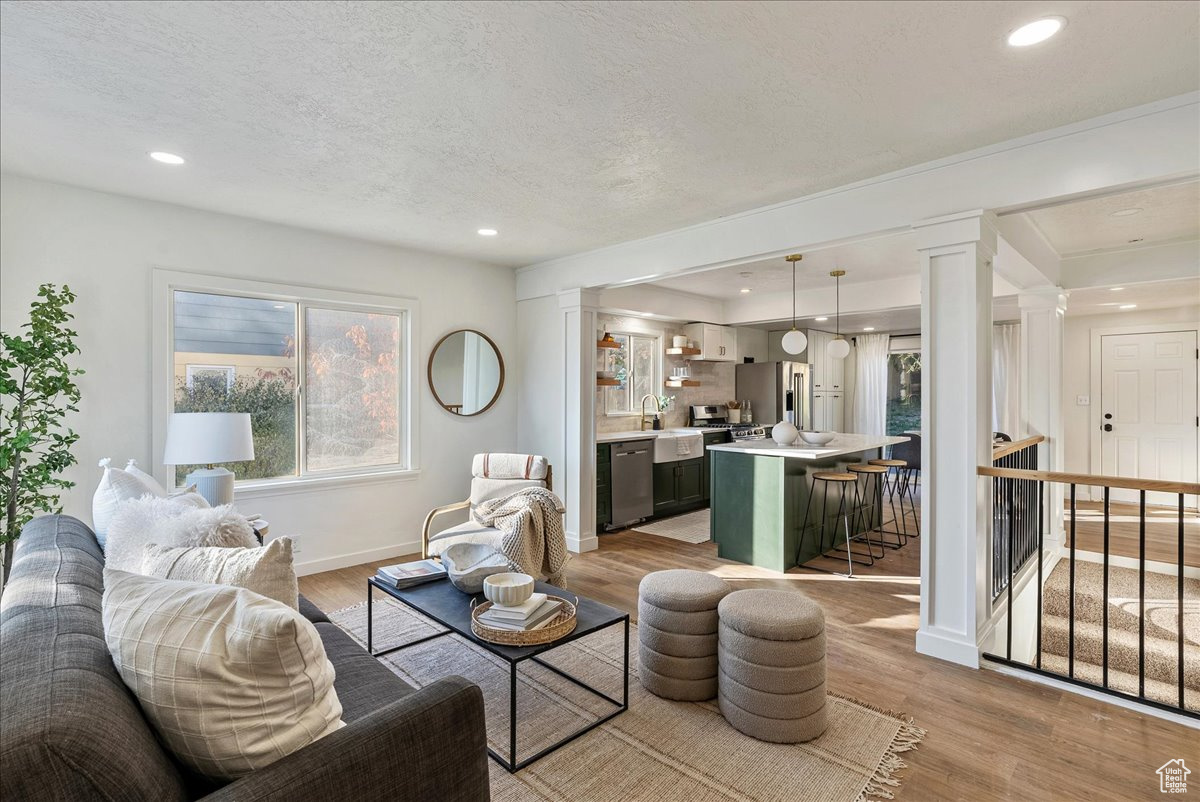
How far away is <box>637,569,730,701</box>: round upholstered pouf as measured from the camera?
2430mm

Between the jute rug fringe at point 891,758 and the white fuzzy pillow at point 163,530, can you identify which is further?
the jute rug fringe at point 891,758

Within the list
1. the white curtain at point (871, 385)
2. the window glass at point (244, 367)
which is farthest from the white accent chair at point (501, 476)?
the white curtain at point (871, 385)

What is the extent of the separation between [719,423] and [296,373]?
5103 millimetres

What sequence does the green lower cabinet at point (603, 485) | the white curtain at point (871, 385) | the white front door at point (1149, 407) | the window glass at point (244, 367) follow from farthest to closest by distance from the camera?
the white curtain at point (871, 385)
the white front door at point (1149, 407)
the green lower cabinet at point (603, 485)
the window glass at point (244, 367)

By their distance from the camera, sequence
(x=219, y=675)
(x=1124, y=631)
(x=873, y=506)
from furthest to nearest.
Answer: (x=873, y=506) < (x=1124, y=631) < (x=219, y=675)

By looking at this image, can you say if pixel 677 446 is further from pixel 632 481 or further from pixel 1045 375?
pixel 1045 375

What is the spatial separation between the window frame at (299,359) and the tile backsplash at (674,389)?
2199mm

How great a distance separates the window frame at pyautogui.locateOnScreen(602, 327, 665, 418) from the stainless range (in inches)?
24.7

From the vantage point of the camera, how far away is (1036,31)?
1860mm

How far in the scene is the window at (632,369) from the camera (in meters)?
6.51

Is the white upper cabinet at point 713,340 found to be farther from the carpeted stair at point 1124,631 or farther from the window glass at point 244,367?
the window glass at point 244,367

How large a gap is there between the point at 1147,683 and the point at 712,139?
3.25 metres

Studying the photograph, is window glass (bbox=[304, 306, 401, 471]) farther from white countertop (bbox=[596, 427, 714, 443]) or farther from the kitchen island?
the kitchen island

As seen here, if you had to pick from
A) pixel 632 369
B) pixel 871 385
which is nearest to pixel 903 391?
pixel 871 385
